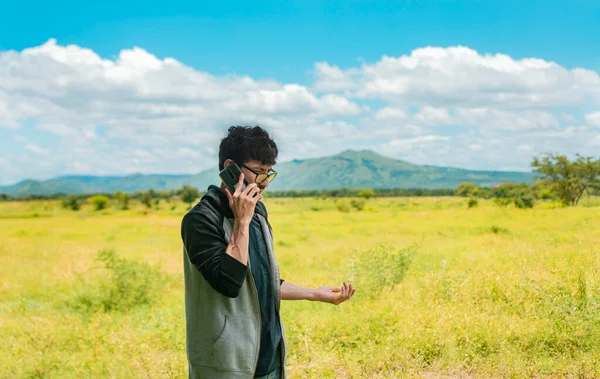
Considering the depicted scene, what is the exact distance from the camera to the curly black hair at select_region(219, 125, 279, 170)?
108 inches

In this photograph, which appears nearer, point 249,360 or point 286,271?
point 249,360

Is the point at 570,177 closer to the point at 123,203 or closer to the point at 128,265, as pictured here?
the point at 128,265

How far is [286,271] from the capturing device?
1435 centimetres

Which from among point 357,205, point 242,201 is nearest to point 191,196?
point 357,205

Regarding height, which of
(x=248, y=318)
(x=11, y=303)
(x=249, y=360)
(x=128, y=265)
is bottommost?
(x=11, y=303)

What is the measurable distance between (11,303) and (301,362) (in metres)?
8.37

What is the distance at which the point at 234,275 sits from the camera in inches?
99.0

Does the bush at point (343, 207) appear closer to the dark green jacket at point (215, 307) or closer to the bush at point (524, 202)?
the bush at point (524, 202)

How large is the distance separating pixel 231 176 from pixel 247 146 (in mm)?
A: 191

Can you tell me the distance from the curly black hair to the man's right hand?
0.74 ft

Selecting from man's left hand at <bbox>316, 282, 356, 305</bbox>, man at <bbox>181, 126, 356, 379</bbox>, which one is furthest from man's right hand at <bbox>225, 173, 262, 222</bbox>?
man's left hand at <bbox>316, 282, 356, 305</bbox>

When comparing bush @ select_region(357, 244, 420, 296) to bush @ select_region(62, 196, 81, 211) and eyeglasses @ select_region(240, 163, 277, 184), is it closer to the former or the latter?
eyeglasses @ select_region(240, 163, 277, 184)

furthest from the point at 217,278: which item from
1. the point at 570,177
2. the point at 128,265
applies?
the point at 570,177

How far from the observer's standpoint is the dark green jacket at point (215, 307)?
8.50 ft
